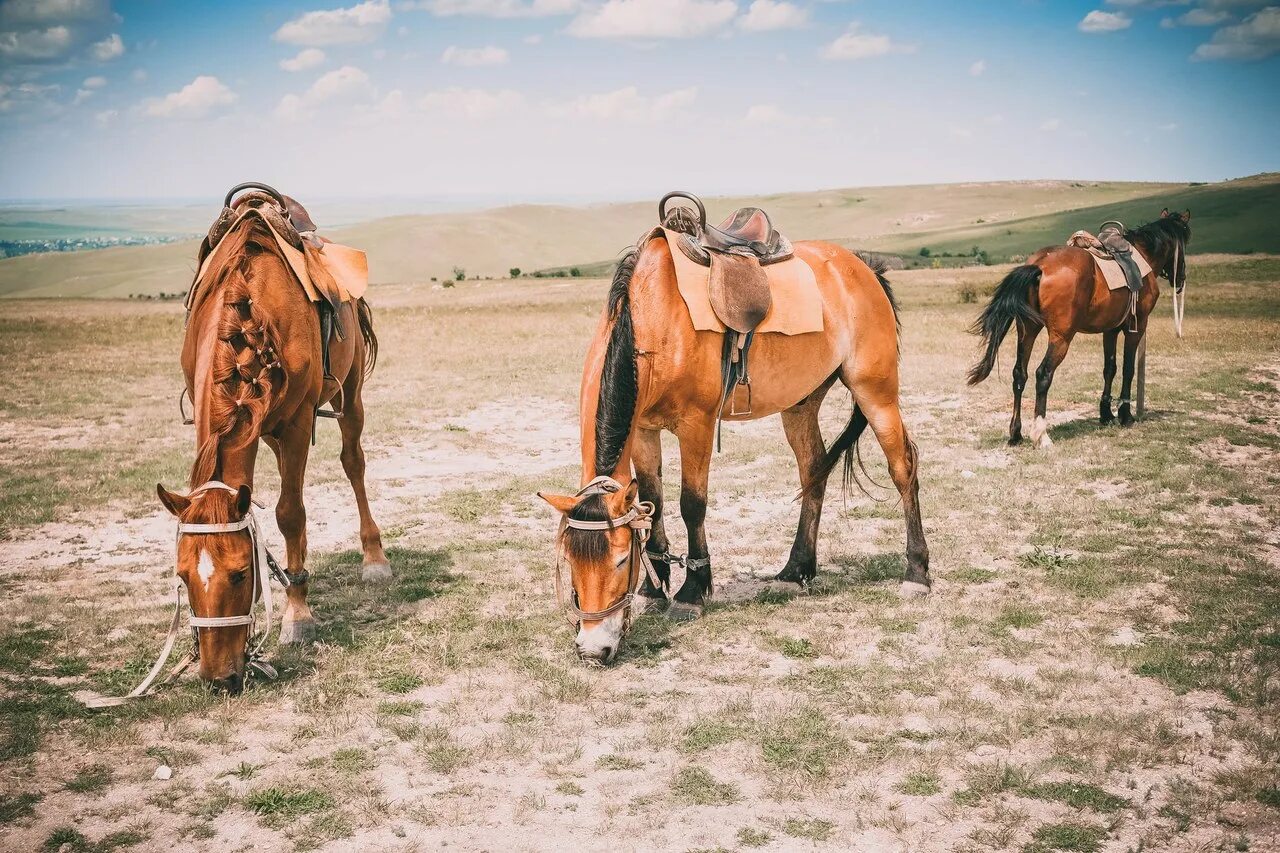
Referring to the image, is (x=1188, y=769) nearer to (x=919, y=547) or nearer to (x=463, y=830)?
(x=919, y=547)

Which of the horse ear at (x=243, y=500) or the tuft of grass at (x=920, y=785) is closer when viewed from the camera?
the tuft of grass at (x=920, y=785)

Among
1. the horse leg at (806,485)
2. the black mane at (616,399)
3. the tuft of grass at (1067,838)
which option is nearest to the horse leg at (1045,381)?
the horse leg at (806,485)

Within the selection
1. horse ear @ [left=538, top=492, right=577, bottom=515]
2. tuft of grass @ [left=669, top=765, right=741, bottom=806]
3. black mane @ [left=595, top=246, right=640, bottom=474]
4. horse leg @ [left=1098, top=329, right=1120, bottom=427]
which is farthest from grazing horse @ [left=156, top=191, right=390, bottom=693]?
horse leg @ [left=1098, top=329, right=1120, bottom=427]

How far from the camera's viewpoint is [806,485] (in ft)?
23.7

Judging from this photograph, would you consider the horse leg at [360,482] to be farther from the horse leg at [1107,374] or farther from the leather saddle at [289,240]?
the horse leg at [1107,374]

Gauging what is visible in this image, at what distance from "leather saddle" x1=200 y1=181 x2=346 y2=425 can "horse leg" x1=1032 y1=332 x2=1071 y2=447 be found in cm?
888

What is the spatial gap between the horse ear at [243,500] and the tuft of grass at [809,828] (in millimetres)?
3248

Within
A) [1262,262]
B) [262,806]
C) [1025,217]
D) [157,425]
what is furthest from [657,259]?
[1025,217]

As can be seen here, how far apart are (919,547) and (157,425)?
1158cm

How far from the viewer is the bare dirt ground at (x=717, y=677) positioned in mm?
4012

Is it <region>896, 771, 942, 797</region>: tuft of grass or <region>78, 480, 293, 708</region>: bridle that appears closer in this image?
<region>896, 771, 942, 797</region>: tuft of grass

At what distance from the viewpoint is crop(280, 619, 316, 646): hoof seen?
19.5 feet

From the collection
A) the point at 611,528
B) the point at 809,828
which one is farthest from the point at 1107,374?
the point at 809,828

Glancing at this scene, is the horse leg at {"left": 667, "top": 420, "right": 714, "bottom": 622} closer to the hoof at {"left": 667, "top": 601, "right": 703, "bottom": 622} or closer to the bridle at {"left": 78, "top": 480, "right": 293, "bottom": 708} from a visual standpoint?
the hoof at {"left": 667, "top": 601, "right": 703, "bottom": 622}
